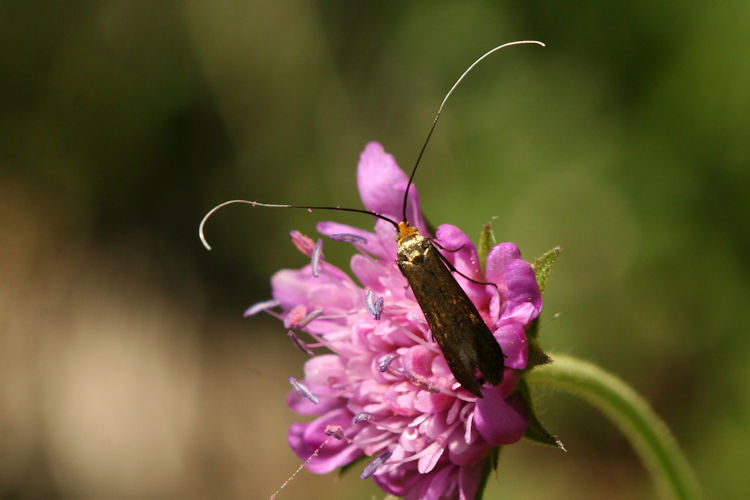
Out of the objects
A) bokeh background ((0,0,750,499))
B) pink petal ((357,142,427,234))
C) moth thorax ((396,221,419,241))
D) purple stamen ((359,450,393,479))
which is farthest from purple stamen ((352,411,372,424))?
bokeh background ((0,0,750,499))

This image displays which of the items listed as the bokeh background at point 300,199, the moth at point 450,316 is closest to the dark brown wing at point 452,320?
the moth at point 450,316

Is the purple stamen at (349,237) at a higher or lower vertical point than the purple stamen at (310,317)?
higher

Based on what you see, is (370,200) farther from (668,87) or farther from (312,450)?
(668,87)

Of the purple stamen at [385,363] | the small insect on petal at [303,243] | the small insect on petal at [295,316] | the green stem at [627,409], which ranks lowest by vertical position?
the green stem at [627,409]

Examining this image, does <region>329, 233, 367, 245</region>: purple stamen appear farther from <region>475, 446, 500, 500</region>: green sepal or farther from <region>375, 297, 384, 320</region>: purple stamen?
<region>475, 446, 500, 500</region>: green sepal

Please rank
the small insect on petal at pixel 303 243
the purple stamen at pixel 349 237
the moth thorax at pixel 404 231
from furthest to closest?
1. the small insect on petal at pixel 303 243
2. the purple stamen at pixel 349 237
3. the moth thorax at pixel 404 231

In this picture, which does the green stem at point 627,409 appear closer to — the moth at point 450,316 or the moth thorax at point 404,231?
the moth at point 450,316

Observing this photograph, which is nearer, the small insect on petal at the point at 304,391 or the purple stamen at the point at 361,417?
the purple stamen at the point at 361,417
